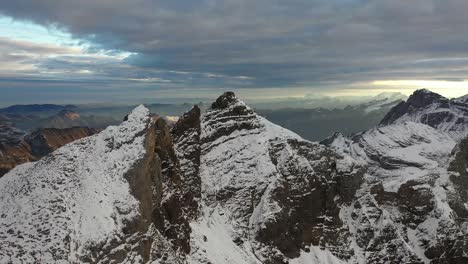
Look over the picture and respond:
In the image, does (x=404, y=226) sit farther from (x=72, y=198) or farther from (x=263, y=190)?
(x=72, y=198)

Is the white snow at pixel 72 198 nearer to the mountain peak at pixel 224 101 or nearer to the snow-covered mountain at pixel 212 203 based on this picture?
the snow-covered mountain at pixel 212 203

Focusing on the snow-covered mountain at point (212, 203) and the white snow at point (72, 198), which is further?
the snow-covered mountain at point (212, 203)

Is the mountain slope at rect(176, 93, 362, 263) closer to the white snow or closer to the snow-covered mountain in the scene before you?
the snow-covered mountain

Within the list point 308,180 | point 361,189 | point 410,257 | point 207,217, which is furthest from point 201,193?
point 410,257

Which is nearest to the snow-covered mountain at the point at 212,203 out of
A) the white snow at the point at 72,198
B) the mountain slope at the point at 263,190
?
the white snow at the point at 72,198

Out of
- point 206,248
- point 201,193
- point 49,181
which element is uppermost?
point 49,181

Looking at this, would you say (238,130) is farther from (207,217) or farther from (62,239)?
(62,239)

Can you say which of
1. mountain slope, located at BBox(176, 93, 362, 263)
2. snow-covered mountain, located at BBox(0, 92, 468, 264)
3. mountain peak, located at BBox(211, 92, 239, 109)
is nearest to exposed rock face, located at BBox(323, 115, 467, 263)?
snow-covered mountain, located at BBox(0, 92, 468, 264)

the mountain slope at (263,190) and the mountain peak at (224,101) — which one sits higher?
the mountain peak at (224,101)
